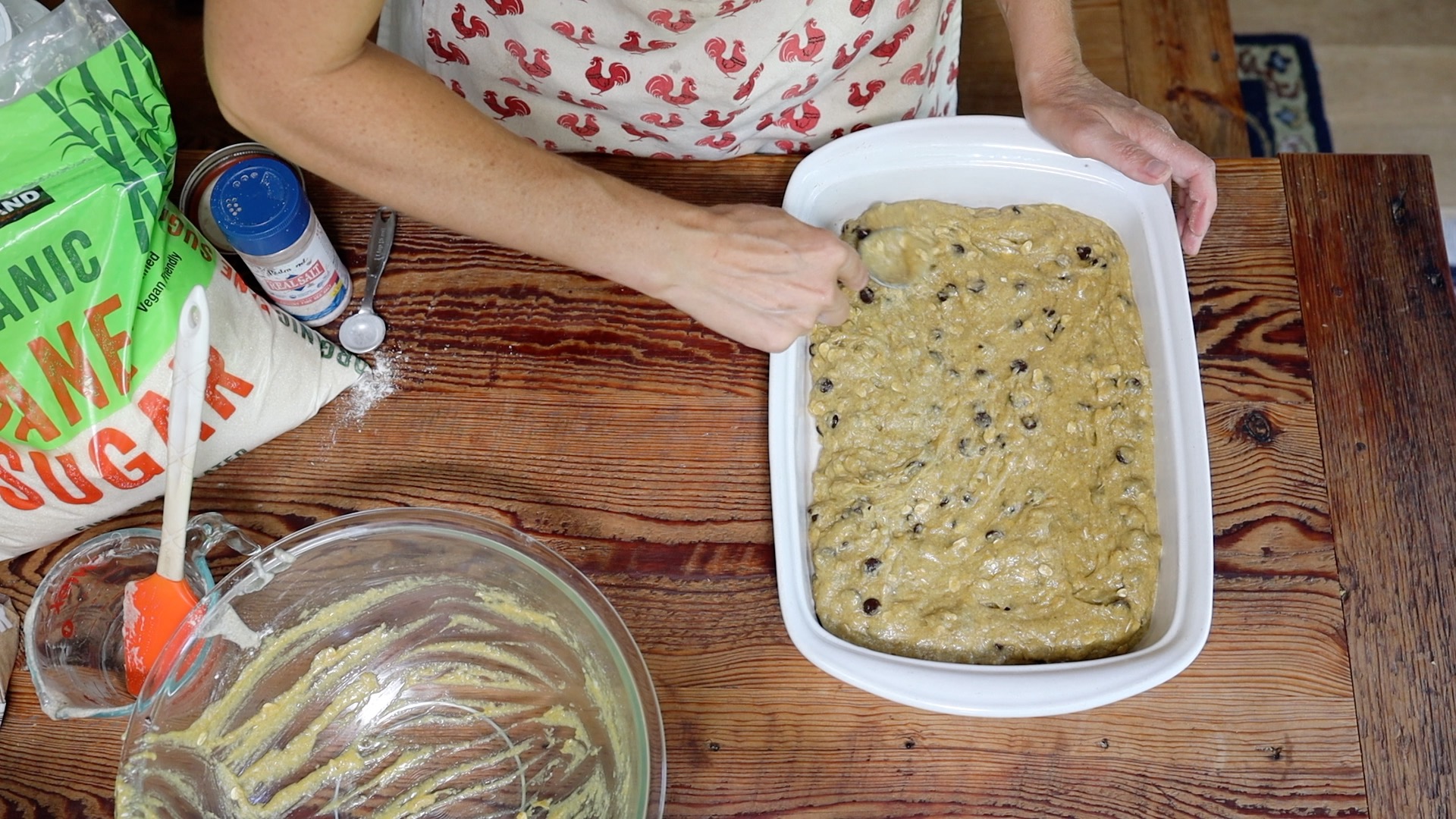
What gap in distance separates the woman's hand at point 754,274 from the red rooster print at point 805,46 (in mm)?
206

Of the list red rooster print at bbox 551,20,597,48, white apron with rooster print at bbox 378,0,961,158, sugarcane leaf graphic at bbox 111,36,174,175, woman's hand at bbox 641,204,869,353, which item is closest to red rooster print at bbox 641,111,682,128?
white apron with rooster print at bbox 378,0,961,158

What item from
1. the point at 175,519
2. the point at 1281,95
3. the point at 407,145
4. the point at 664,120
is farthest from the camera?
the point at 1281,95

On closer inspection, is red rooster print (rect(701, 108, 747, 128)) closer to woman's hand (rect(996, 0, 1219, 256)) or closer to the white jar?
woman's hand (rect(996, 0, 1219, 256))

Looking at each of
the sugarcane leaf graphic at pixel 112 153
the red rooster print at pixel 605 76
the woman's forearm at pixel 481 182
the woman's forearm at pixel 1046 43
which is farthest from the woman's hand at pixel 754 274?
the sugarcane leaf graphic at pixel 112 153

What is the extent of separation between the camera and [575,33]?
3.24ft

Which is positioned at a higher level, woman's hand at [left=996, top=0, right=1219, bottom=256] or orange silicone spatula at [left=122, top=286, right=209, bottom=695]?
woman's hand at [left=996, top=0, right=1219, bottom=256]

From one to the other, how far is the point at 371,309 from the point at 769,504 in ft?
1.63

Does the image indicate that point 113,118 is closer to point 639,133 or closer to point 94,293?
point 94,293

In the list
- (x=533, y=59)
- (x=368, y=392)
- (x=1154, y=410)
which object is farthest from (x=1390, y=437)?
(x=368, y=392)

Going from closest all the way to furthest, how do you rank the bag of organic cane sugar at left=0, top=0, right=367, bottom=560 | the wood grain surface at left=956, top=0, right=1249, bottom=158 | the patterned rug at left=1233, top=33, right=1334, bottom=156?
the bag of organic cane sugar at left=0, top=0, right=367, bottom=560 → the wood grain surface at left=956, top=0, right=1249, bottom=158 → the patterned rug at left=1233, top=33, right=1334, bottom=156

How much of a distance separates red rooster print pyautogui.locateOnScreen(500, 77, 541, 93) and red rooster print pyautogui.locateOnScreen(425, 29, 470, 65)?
4 cm

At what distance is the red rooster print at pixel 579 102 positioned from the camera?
107cm

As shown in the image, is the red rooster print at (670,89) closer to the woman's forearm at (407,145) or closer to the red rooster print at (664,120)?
the red rooster print at (664,120)

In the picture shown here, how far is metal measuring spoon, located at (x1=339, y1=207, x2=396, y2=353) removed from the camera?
3.53ft
